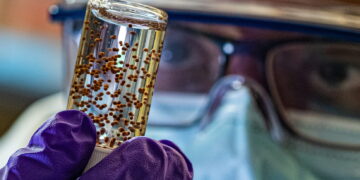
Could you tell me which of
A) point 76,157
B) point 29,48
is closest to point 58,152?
point 76,157

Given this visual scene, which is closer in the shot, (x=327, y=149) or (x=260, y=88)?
(x=327, y=149)

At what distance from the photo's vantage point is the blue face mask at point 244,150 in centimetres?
101

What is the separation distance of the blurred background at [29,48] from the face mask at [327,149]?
161cm

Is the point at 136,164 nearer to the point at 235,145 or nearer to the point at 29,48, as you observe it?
the point at 235,145

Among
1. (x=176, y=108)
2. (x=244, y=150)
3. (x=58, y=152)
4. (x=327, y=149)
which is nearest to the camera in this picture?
(x=58, y=152)

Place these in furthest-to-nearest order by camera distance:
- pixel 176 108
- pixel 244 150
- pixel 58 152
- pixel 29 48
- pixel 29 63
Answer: pixel 29 48 → pixel 29 63 → pixel 176 108 → pixel 244 150 → pixel 58 152

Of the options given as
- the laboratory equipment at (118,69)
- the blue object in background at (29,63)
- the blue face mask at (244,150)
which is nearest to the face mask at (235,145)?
the blue face mask at (244,150)

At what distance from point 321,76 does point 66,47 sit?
0.68m

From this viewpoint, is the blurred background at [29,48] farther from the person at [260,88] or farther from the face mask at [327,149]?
the face mask at [327,149]

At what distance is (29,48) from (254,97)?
2.09 meters

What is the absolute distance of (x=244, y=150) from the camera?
1066mm

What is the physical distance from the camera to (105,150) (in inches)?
22.5

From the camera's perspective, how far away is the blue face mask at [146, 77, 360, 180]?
1.01m

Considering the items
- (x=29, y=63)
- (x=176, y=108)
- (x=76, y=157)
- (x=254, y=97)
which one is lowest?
(x=29, y=63)
